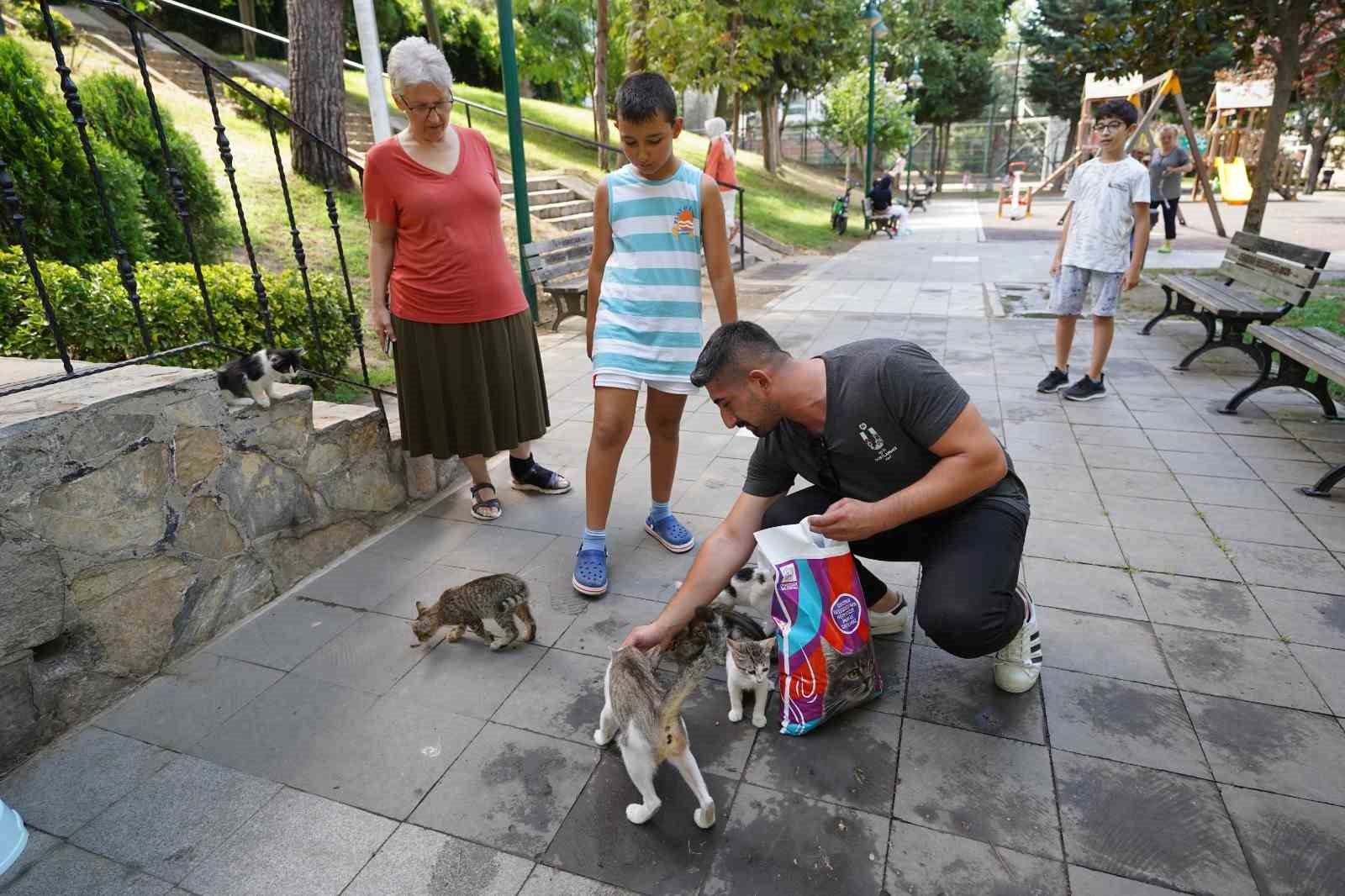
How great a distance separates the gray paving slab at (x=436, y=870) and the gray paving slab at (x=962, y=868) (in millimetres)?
956

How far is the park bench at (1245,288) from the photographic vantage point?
5.47 m

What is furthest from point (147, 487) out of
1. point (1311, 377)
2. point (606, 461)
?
point (1311, 377)

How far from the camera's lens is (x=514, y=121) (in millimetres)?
6820

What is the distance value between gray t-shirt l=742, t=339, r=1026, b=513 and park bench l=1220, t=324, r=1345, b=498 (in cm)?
324

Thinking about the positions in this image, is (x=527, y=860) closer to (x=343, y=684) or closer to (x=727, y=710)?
(x=727, y=710)

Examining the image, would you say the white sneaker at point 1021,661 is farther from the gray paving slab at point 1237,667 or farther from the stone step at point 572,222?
the stone step at point 572,222

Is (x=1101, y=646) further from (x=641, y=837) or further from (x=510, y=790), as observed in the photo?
(x=510, y=790)

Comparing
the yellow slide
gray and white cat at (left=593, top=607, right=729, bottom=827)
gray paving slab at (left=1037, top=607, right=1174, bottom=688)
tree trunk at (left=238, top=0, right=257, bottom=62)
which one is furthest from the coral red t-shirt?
the yellow slide

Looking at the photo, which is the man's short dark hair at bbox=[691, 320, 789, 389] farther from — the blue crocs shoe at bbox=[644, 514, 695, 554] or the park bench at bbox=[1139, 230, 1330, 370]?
the park bench at bbox=[1139, 230, 1330, 370]

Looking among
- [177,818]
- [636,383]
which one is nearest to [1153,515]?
[636,383]

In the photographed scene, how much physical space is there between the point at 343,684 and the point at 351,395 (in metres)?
3.44

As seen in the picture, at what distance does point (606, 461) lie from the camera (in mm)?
3260

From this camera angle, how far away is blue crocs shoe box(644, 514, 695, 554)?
11.5 feet

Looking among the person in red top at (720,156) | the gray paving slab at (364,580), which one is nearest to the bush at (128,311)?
the gray paving slab at (364,580)
